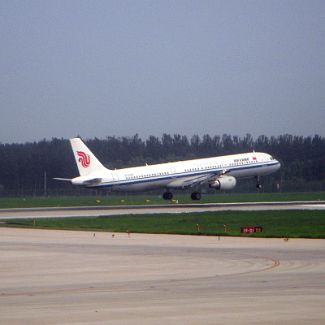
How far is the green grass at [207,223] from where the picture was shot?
43.3 m

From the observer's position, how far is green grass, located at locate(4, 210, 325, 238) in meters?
43.3

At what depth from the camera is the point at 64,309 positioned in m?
18.4

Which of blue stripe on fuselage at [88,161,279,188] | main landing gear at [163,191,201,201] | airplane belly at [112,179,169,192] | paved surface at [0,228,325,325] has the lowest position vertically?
paved surface at [0,228,325,325]

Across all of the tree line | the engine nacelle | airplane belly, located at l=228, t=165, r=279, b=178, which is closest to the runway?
the engine nacelle

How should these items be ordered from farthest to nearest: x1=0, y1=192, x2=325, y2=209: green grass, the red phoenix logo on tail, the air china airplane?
1. x1=0, y1=192, x2=325, y2=209: green grass
2. the red phoenix logo on tail
3. the air china airplane

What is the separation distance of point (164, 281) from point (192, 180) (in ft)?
216

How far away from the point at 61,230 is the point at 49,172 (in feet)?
409

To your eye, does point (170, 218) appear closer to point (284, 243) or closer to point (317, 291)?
point (284, 243)

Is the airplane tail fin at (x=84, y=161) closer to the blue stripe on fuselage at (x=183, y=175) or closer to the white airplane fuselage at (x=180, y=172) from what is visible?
the white airplane fuselage at (x=180, y=172)

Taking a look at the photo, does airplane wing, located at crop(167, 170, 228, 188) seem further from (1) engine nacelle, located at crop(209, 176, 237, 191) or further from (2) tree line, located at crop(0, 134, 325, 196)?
(2) tree line, located at crop(0, 134, 325, 196)

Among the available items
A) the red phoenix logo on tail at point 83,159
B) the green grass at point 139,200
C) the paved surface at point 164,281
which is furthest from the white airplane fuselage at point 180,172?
the paved surface at point 164,281

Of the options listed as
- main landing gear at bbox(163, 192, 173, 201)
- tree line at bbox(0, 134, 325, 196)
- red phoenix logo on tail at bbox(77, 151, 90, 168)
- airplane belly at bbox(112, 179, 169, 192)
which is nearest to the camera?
red phoenix logo on tail at bbox(77, 151, 90, 168)

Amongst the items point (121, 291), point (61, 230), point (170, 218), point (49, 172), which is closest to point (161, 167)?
point (170, 218)

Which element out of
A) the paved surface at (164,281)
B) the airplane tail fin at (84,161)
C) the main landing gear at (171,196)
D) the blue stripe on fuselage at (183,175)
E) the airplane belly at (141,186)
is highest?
the airplane tail fin at (84,161)
